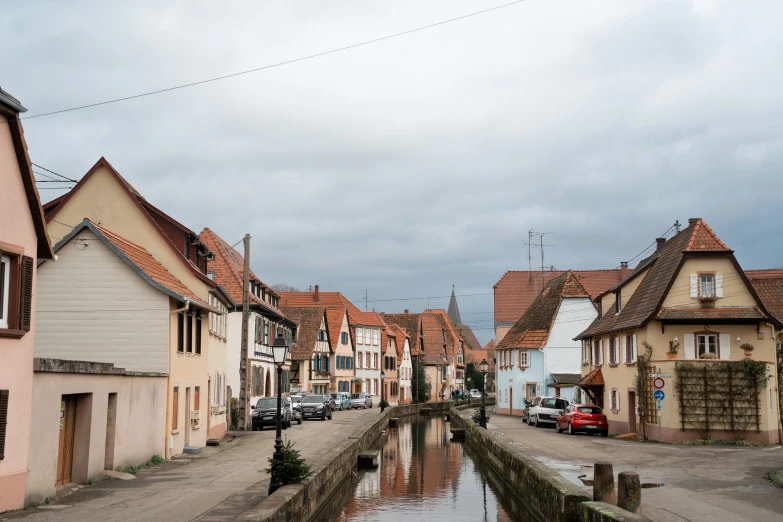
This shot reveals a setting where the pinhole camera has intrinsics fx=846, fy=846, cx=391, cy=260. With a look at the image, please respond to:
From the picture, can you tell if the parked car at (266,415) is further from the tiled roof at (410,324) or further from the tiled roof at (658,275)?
the tiled roof at (410,324)

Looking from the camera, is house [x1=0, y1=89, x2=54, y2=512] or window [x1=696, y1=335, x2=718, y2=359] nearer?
house [x1=0, y1=89, x2=54, y2=512]

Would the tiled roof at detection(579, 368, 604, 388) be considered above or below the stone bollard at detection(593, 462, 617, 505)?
above

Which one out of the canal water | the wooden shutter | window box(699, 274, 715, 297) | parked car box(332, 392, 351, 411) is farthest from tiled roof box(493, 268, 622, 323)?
the wooden shutter

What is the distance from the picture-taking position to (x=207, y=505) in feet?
51.0

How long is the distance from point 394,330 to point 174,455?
240 feet

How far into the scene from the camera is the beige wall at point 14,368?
14133 millimetres

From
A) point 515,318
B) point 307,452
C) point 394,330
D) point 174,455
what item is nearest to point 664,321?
point 307,452

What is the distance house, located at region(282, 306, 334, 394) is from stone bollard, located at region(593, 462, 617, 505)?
51473 millimetres

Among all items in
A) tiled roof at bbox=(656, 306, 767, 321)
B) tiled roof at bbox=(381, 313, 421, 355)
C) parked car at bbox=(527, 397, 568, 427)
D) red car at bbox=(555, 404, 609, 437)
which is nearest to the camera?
tiled roof at bbox=(656, 306, 767, 321)

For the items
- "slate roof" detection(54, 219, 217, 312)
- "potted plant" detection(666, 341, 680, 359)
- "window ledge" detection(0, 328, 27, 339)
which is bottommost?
"window ledge" detection(0, 328, 27, 339)

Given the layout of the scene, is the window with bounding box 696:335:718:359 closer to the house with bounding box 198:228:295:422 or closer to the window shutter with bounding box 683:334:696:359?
the window shutter with bounding box 683:334:696:359

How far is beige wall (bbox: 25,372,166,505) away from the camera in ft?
51.3

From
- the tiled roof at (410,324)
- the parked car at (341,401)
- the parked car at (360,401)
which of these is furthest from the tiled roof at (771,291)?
the tiled roof at (410,324)

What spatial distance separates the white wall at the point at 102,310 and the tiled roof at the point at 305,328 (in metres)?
40.8
